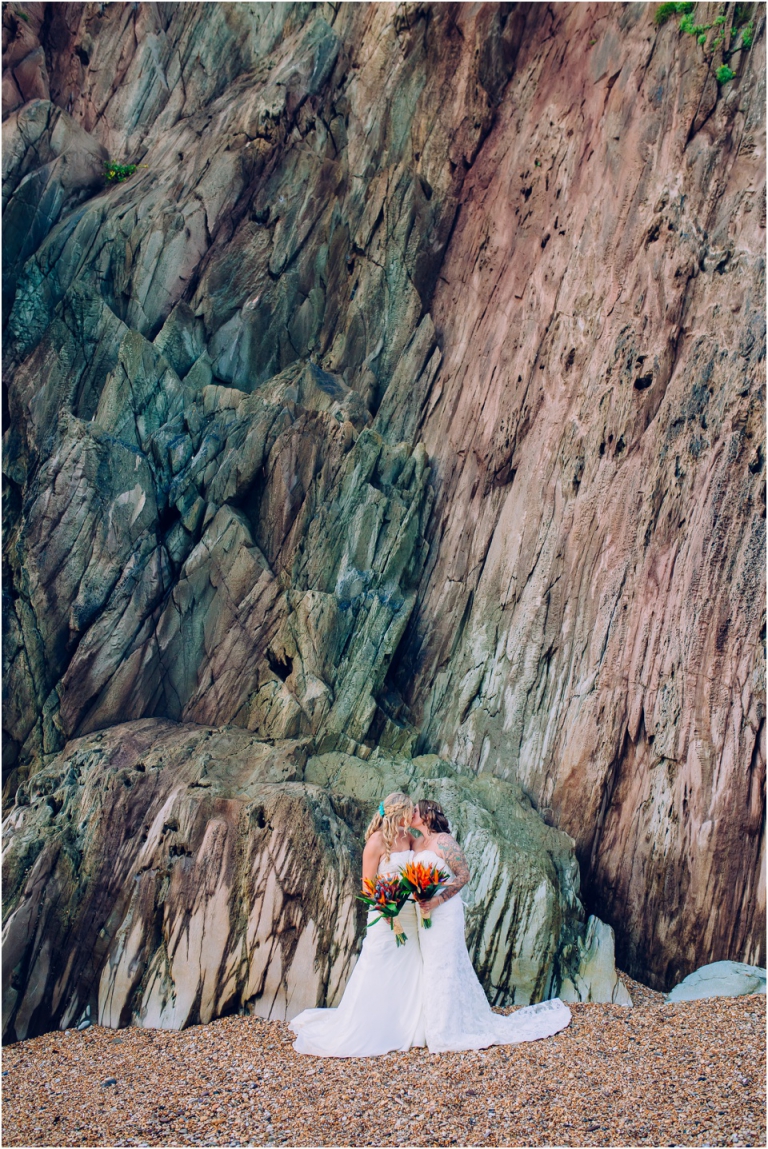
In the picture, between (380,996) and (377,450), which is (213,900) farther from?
(377,450)

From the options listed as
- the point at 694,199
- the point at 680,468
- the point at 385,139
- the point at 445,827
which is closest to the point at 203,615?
the point at 445,827

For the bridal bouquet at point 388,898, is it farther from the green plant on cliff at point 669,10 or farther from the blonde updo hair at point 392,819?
the green plant on cliff at point 669,10

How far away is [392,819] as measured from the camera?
8.75 metres

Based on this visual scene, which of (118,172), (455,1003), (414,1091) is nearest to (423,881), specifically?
(455,1003)

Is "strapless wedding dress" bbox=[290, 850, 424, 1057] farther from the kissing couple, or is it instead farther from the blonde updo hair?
the blonde updo hair

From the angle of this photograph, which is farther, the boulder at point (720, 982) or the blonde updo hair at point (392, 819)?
the boulder at point (720, 982)

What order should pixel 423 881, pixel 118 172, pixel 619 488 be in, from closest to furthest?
pixel 423 881
pixel 619 488
pixel 118 172

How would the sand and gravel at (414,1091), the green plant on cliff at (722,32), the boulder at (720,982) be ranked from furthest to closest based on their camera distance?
the green plant on cliff at (722,32)
the boulder at (720,982)
the sand and gravel at (414,1091)

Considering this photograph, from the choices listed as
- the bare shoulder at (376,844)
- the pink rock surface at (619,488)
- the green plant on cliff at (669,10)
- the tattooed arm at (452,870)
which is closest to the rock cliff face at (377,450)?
the pink rock surface at (619,488)

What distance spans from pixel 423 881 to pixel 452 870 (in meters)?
0.39

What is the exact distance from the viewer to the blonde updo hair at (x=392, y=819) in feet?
28.7

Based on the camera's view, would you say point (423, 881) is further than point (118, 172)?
No

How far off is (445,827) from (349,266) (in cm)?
1305

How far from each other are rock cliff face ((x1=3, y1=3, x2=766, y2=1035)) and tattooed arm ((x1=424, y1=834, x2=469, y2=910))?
1742 mm
